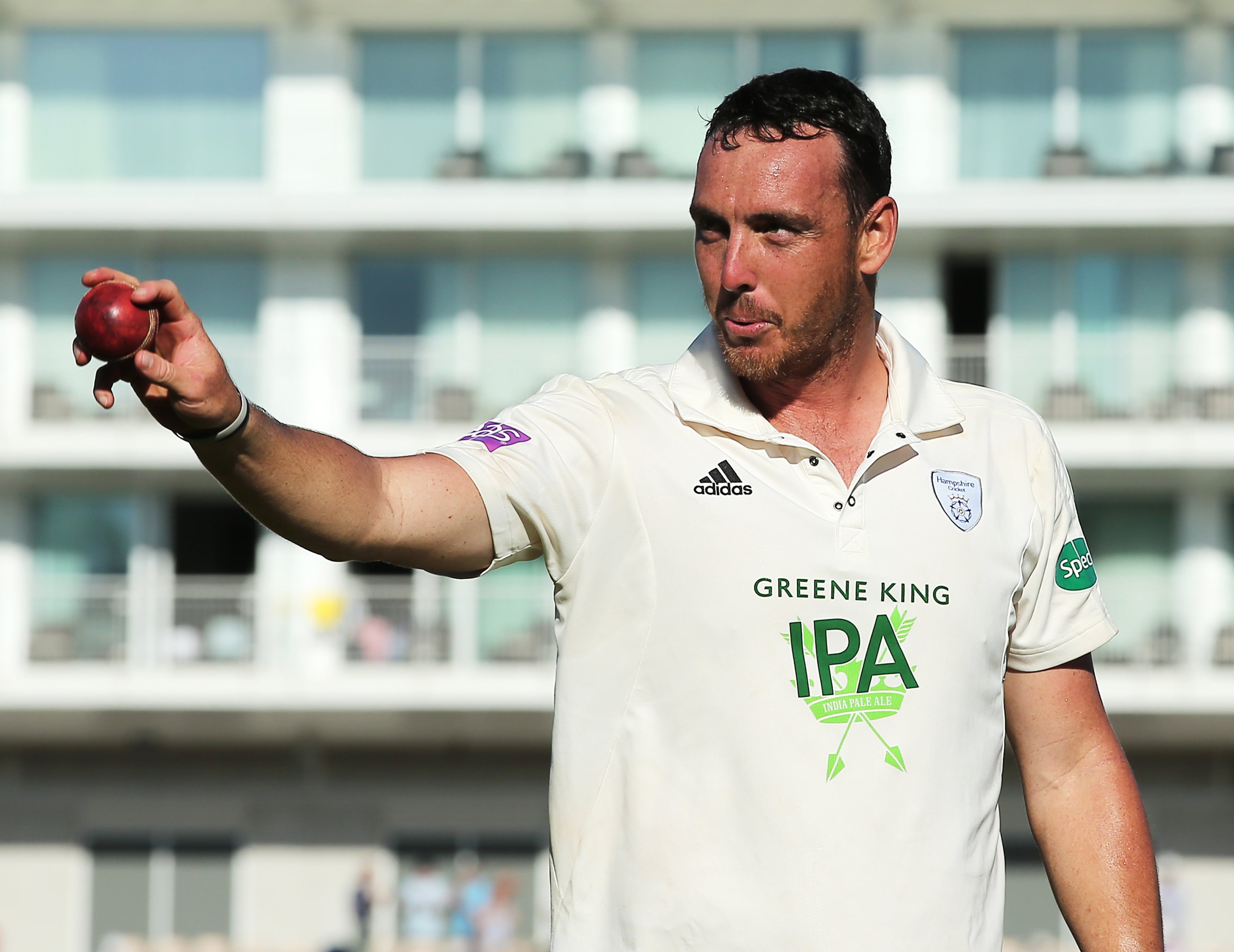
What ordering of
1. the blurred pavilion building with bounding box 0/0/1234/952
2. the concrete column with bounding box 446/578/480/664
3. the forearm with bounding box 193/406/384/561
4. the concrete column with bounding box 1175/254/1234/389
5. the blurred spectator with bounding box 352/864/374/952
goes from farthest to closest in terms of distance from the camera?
the concrete column with bounding box 1175/254/1234/389, the concrete column with bounding box 446/578/480/664, the blurred pavilion building with bounding box 0/0/1234/952, the blurred spectator with bounding box 352/864/374/952, the forearm with bounding box 193/406/384/561

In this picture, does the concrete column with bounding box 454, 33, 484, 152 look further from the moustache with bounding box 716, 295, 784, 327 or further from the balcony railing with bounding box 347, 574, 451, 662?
the moustache with bounding box 716, 295, 784, 327

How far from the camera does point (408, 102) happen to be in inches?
928

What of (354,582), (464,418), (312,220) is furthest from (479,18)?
(354,582)

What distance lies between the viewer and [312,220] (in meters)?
22.5

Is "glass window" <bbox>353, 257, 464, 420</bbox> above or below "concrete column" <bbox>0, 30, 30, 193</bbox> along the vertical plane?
below

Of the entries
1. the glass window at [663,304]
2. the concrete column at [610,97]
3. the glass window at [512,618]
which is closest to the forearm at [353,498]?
the glass window at [512,618]

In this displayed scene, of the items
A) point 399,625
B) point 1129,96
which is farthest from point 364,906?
point 1129,96

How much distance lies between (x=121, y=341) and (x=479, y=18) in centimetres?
2188

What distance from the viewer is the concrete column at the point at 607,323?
2339 cm

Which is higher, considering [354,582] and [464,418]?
[464,418]

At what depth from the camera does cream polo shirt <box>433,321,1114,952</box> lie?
2486 millimetres

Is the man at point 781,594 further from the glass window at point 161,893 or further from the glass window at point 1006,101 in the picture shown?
the glass window at point 161,893

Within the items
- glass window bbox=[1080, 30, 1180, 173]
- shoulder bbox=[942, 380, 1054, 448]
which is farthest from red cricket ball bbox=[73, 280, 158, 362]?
glass window bbox=[1080, 30, 1180, 173]

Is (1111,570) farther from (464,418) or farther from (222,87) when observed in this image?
(222,87)
